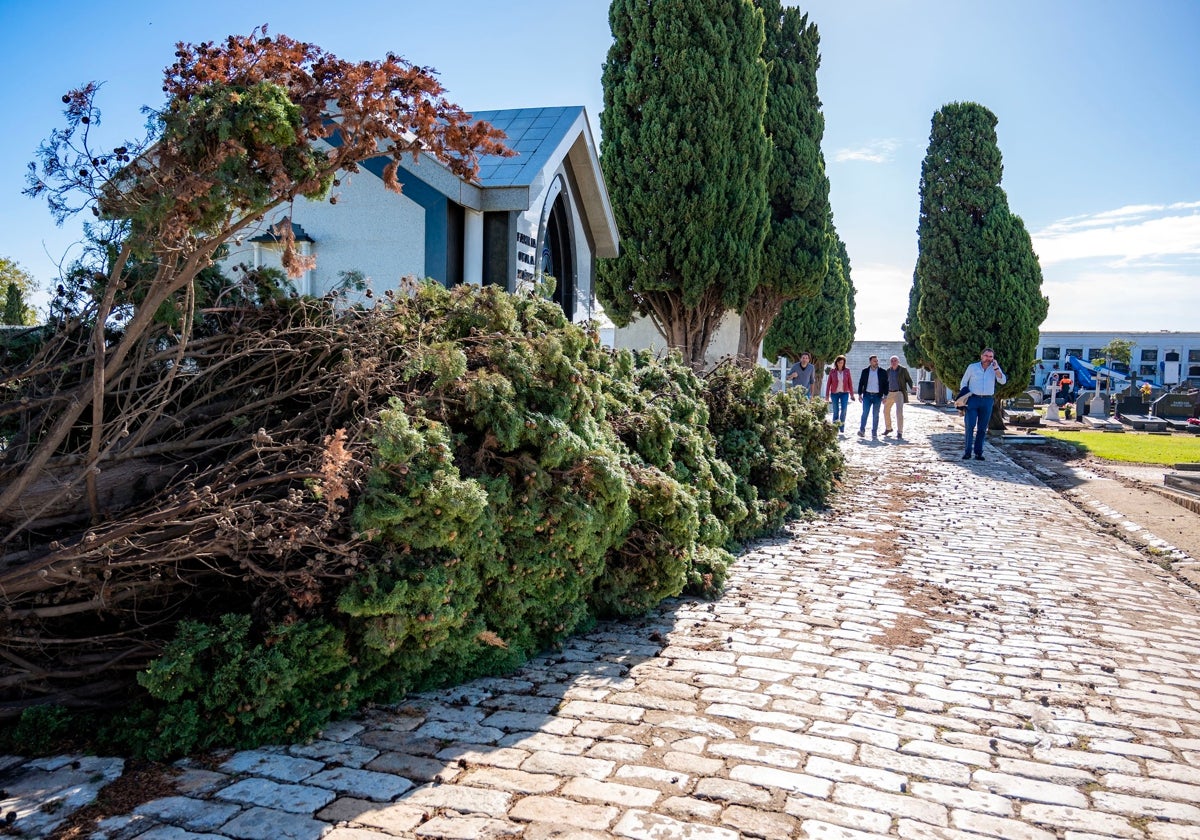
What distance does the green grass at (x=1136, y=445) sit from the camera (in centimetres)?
1740

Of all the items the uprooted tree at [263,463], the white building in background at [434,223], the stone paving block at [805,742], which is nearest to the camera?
the uprooted tree at [263,463]

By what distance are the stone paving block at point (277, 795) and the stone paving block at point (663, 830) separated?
1.15 meters

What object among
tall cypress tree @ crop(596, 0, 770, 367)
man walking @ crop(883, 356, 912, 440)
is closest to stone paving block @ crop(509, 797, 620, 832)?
tall cypress tree @ crop(596, 0, 770, 367)

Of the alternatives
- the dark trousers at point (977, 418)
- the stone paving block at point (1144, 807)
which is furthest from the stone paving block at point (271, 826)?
the dark trousers at point (977, 418)

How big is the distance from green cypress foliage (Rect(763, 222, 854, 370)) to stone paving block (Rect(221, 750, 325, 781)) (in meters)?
31.8

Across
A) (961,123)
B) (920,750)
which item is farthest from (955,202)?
(920,750)

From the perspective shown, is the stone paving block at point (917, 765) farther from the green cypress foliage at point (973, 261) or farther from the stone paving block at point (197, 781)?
the green cypress foliage at point (973, 261)

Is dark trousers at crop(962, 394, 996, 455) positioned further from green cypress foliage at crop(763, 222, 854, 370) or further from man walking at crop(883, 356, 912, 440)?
green cypress foliage at crop(763, 222, 854, 370)

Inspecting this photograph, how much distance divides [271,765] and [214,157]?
2.51 m

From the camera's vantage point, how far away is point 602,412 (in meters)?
5.74

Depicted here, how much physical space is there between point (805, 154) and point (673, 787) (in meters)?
20.5

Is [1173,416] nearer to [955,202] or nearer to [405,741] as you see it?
[955,202]

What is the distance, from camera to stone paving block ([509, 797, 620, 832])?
3201 millimetres

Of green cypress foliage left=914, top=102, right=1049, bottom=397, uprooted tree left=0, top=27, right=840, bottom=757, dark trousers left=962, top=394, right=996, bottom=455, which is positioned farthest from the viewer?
green cypress foliage left=914, top=102, right=1049, bottom=397
